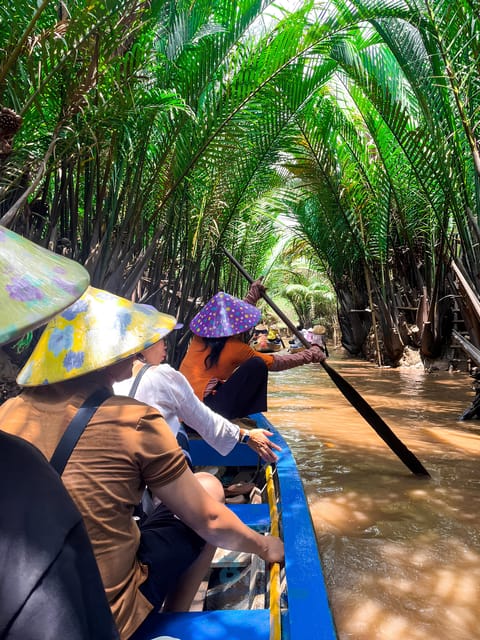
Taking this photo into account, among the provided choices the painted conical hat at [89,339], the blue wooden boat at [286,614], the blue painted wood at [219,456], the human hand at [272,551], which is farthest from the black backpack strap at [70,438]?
the blue painted wood at [219,456]

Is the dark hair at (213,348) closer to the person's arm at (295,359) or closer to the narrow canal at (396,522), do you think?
the person's arm at (295,359)

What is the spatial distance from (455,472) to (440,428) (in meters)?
1.40

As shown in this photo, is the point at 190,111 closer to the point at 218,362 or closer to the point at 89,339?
the point at 218,362

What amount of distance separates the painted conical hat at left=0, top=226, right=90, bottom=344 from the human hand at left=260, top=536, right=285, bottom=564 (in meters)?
0.97

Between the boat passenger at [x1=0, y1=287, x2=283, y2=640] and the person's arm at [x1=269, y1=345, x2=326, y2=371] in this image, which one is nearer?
the boat passenger at [x1=0, y1=287, x2=283, y2=640]

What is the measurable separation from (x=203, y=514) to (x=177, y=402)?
643mm

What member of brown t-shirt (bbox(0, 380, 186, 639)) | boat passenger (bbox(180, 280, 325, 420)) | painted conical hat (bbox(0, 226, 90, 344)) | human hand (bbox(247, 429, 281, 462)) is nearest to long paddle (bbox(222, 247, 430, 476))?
boat passenger (bbox(180, 280, 325, 420))

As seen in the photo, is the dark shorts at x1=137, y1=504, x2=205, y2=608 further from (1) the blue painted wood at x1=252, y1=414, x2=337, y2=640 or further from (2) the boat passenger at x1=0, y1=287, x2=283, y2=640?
(1) the blue painted wood at x1=252, y1=414, x2=337, y2=640

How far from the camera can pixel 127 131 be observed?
351cm

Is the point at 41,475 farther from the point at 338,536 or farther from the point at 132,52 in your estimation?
the point at 132,52

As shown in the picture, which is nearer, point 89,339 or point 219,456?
point 89,339

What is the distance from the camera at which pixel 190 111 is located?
11.0 ft

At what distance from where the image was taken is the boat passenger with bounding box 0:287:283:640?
0.98 m

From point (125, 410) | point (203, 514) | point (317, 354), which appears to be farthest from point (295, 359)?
point (125, 410)
